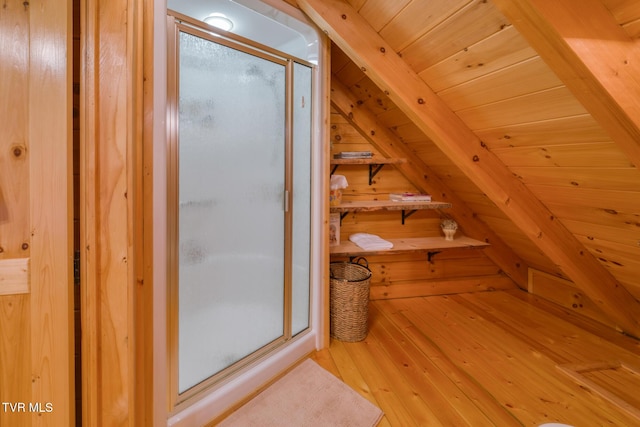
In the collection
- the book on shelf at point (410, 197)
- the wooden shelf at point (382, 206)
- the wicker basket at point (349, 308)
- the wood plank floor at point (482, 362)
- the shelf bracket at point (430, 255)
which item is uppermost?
the book on shelf at point (410, 197)

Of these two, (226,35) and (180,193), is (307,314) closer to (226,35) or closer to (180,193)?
(180,193)

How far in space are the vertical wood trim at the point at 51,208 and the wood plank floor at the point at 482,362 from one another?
1.27 m

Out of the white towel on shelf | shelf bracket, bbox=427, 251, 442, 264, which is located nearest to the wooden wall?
the white towel on shelf

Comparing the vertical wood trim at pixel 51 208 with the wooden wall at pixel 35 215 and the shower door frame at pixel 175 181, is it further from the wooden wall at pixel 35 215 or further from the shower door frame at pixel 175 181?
the shower door frame at pixel 175 181

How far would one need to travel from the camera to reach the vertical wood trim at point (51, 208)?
3.02 feet

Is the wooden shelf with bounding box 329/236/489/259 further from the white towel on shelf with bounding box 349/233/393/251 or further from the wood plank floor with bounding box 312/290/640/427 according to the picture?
the wood plank floor with bounding box 312/290/640/427

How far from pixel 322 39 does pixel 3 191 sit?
164 centimetres

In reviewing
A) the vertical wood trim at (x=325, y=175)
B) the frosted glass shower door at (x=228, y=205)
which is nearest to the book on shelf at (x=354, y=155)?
the vertical wood trim at (x=325, y=175)

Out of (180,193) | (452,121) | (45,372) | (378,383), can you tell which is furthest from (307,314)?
(452,121)

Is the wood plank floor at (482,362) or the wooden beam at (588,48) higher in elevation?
the wooden beam at (588,48)

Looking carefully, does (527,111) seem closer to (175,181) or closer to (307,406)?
(175,181)

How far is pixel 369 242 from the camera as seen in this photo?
2.51m

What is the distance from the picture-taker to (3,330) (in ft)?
3.09

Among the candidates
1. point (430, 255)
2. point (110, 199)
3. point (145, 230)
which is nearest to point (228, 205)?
point (145, 230)
